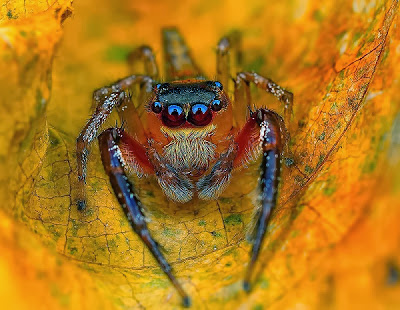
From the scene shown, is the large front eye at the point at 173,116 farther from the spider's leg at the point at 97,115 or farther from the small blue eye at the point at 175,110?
the spider's leg at the point at 97,115

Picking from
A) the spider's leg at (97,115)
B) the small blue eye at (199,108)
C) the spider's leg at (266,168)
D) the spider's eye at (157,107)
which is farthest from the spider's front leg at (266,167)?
the spider's leg at (97,115)

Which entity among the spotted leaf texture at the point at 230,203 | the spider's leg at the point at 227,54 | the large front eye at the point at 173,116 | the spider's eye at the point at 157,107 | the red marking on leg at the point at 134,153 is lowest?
the spotted leaf texture at the point at 230,203

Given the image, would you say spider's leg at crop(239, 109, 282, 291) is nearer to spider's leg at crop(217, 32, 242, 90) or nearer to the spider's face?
the spider's face

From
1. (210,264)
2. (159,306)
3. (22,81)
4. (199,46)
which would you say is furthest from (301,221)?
(199,46)

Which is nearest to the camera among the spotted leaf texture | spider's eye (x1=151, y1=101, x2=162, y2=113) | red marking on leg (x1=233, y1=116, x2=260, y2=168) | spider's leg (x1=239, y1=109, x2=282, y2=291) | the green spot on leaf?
the spotted leaf texture

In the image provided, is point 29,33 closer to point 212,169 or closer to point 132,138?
point 132,138

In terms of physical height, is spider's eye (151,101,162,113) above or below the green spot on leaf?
below

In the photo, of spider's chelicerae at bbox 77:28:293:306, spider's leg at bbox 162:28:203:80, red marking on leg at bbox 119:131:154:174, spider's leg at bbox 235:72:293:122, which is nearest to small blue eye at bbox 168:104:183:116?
spider's chelicerae at bbox 77:28:293:306

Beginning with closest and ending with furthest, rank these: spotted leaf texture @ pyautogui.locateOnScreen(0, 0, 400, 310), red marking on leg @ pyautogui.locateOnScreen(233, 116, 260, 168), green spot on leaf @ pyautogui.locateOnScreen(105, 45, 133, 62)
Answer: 1. spotted leaf texture @ pyautogui.locateOnScreen(0, 0, 400, 310)
2. red marking on leg @ pyautogui.locateOnScreen(233, 116, 260, 168)
3. green spot on leaf @ pyautogui.locateOnScreen(105, 45, 133, 62)
